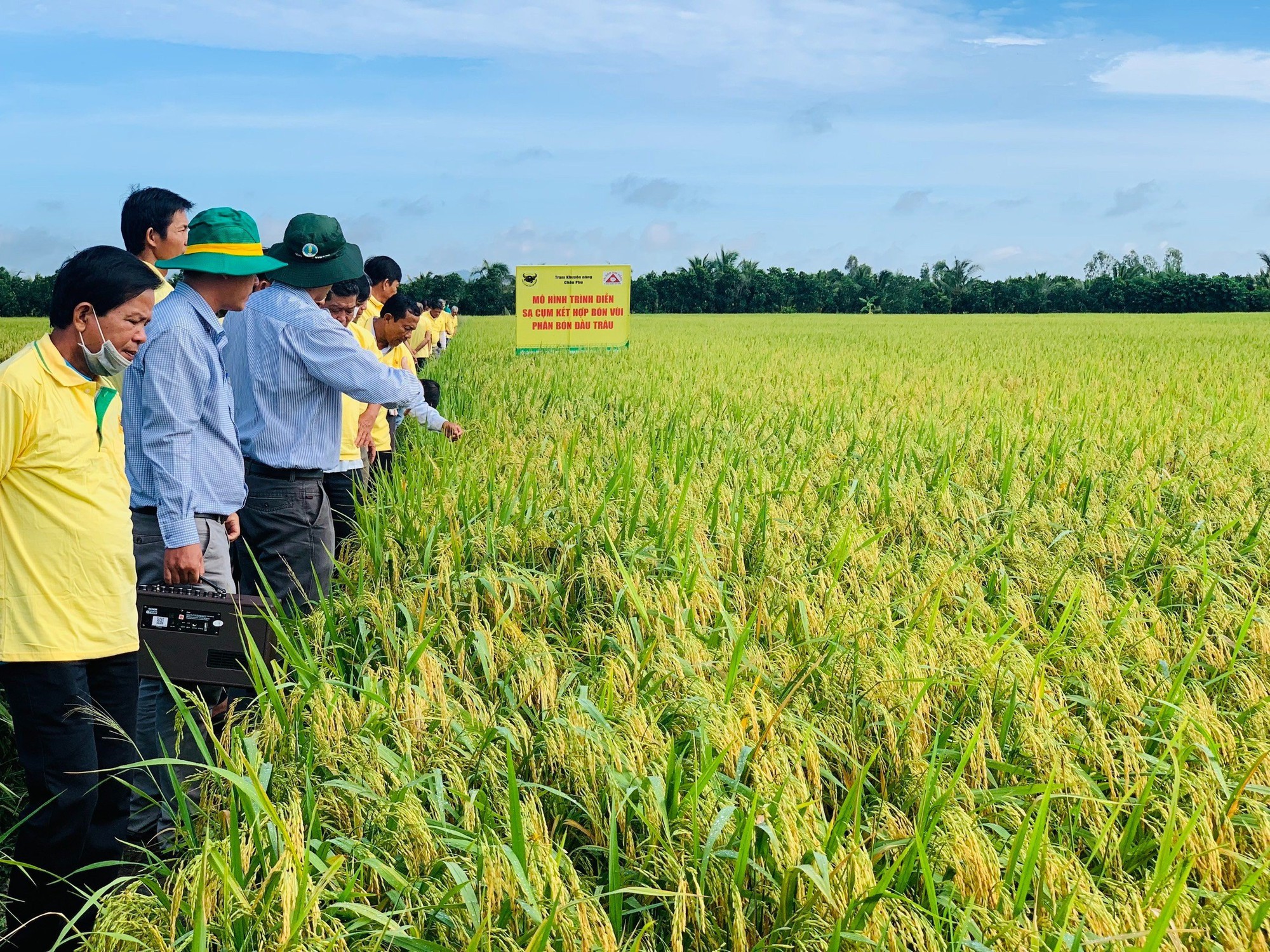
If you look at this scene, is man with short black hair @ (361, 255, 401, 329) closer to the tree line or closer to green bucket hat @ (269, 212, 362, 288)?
green bucket hat @ (269, 212, 362, 288)

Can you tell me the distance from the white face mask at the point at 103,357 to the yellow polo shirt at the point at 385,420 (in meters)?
2.48

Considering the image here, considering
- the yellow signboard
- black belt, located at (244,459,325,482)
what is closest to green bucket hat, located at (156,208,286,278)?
black belt, located at (244,459,325,482)

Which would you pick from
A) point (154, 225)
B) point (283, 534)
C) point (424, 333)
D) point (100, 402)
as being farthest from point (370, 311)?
point (424, 333)

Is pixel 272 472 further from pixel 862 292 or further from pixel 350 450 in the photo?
pixel 862 292

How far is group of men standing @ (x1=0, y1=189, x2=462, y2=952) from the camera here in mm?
2057

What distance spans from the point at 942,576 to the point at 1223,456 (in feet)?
11.2

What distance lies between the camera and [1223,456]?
5.62 m

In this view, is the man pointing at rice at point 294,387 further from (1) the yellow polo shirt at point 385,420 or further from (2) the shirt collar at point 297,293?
(1) the yellow polo shirt at point 385,420

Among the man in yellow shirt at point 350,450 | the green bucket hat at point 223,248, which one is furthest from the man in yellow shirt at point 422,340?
the green bucket hat at point 223,248

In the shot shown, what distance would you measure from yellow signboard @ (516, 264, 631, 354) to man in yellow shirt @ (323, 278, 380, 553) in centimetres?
1228

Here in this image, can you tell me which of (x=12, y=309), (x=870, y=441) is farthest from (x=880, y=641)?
(x=12, y=309)

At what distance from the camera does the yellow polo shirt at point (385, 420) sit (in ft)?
16.4

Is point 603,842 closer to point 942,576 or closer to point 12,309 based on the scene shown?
point 942,576

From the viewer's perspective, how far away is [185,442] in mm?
2646
